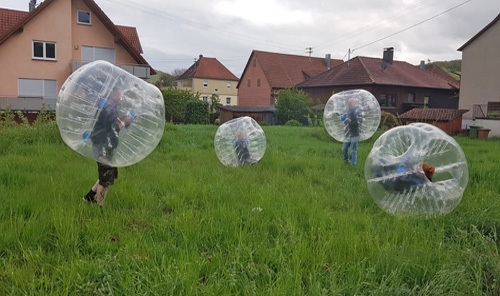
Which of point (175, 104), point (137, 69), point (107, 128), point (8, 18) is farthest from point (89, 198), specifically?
point (8, 18)

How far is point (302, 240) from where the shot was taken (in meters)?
3.51

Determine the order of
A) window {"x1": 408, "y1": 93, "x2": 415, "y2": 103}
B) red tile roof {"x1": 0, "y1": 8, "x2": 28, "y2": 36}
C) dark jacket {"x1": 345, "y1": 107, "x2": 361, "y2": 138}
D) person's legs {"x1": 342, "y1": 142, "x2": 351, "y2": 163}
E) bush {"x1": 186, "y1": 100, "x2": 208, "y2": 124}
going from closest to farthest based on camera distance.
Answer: dark jacket {"x1": 345, "y1": 107, "x2": 361, "y2": 138} → person's legs {"x1": 342, "y1": 142, "x2": 351, "y2": 163} → red tile roof {"x1": 0, "y1": 8, "x2": 28, "y2": 36} → bush {"x1": 186, "y1": 100, "x2": 208, "y2": 124} → window {"x1": 408, "y1": 93, "x2": 415, "y2": 103}

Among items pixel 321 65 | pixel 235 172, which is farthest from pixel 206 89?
pixel 235 172

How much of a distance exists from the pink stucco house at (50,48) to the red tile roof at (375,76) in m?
18.1

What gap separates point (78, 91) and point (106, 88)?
0.93ft

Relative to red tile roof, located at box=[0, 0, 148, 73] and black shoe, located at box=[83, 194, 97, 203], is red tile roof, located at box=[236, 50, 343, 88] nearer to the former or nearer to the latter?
red tile roof, located at box=[0, 0, 148, 73]

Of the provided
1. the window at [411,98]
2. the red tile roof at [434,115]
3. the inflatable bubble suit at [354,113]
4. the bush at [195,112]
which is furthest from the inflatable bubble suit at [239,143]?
the window at [411,98]

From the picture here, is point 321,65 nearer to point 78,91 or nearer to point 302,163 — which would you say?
point 302,163

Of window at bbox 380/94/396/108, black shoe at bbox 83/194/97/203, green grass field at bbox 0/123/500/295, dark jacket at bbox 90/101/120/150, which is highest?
window at bbox 380/94/396/108

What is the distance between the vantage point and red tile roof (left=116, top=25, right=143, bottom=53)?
28.4 meters

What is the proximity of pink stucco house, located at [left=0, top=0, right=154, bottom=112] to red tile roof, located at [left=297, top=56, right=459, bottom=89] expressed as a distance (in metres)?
18.1

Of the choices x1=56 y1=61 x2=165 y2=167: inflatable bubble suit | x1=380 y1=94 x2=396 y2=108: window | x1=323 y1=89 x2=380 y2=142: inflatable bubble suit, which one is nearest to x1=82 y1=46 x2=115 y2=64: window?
x1=323 y1=89 x2=380 y2=142: inflatable bubble suit

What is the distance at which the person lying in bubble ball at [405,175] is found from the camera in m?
4.24

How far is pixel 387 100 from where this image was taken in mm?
34281
